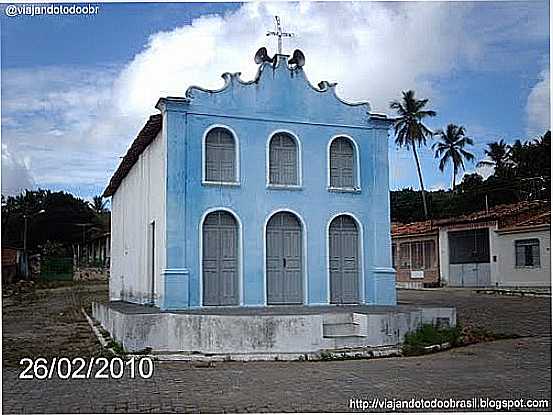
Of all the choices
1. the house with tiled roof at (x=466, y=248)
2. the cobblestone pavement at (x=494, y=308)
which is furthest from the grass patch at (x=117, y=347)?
the house with tiled roof at (x=466, y=248)

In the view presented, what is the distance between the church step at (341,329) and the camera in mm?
9203

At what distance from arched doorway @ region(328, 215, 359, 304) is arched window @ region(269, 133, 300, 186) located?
35.1 inches

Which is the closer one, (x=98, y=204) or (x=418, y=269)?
(x=98, y=204)

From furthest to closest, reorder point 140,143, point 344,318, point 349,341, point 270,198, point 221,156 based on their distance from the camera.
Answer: point 140,143 → point 270,198 → point 221,156 → point 344,318 → point 349,341

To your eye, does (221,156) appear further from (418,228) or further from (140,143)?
(418,228)

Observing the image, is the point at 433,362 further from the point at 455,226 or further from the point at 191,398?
the point at 455,226

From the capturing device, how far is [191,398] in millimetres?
6898

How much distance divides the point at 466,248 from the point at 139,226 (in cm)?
569

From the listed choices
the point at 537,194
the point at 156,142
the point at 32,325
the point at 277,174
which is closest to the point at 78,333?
the point at 32,325

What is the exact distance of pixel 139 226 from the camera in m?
12.6

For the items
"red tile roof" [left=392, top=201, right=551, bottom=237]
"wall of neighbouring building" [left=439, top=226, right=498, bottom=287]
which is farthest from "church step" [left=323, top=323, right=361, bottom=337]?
"wall of neighbouring building" [left=439, top=226, right=498, bottom=287]

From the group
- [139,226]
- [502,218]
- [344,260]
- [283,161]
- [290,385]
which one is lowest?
[290,385]

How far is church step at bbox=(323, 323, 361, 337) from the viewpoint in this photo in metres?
9.20
